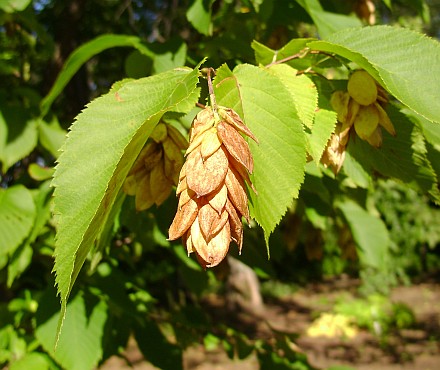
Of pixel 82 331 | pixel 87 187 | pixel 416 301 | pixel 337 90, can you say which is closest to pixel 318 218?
pixel 337 90

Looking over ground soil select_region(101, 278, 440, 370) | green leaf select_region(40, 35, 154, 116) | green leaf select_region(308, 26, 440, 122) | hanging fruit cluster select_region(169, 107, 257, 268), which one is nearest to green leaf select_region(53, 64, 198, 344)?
hanging fruit cluster select_region(169, 107, 257, 268)

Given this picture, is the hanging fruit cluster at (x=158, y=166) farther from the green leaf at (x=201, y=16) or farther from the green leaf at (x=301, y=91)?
the green leaf at (x=201, y=16)

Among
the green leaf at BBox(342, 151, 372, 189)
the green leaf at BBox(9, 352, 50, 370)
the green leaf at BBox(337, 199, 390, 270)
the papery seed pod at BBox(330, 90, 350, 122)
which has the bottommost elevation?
the green leaf at BBox(337, 199, 390, 270)

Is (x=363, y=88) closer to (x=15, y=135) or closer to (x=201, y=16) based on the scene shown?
(x=201, y=16)

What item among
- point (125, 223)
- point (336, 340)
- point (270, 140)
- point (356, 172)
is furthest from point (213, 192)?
point (336, 340)

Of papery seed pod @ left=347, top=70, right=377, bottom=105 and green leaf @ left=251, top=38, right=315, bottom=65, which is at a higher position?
green leaf @ left=251, top=38, right=315, bottom=65

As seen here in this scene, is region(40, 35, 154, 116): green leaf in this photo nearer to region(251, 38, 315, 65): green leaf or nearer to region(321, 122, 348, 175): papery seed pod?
region(251, 38, 315, 65): green leaf

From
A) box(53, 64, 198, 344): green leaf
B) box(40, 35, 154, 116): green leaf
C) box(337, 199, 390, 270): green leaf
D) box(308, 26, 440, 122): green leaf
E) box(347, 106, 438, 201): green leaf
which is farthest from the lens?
box(337, 199, 390, 270): green leaf

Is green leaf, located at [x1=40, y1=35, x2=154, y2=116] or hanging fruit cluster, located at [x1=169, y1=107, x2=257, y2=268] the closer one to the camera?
hanging fruit cluster, located at [x1=169, y1=107, x2=257, y2=268]
